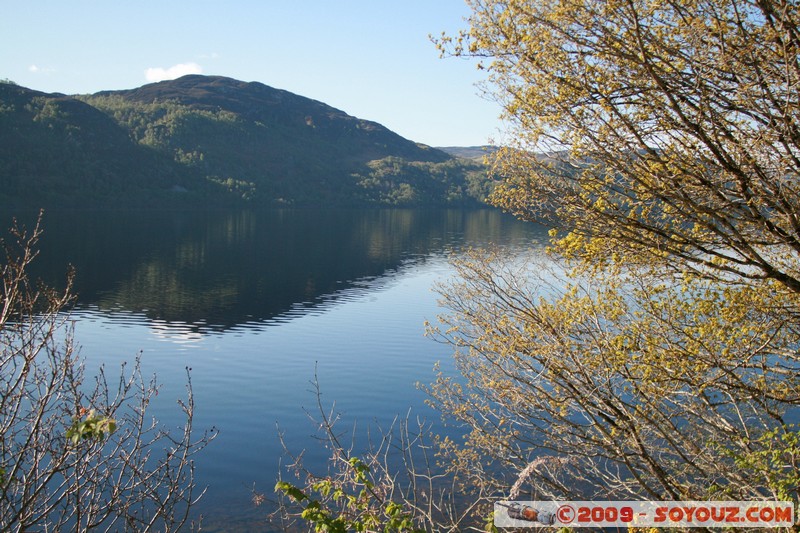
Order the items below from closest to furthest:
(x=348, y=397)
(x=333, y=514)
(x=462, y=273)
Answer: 1. (x=462, y=273)
2. (x=333, y=514)
3. (x=348, y=397)

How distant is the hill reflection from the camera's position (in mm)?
40688

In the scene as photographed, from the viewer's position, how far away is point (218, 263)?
60094 millimetres

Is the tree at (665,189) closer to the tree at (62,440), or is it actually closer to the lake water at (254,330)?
the tree at (62,440)

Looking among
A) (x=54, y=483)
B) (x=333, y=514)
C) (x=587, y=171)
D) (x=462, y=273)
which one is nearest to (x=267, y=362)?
(x=54, y=483)

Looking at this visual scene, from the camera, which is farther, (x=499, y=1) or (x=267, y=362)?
(x=267, y=362)

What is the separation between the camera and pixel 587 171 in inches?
359

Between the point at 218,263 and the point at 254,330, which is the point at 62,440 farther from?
the point at 218,263

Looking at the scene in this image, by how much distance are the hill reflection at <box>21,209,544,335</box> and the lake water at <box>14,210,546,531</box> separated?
18 centimetres

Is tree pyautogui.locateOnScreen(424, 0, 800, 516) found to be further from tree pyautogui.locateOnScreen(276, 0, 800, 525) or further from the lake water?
A: the lake water

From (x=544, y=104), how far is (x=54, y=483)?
14219 millimetres

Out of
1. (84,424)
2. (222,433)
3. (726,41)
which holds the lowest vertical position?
(222,433)

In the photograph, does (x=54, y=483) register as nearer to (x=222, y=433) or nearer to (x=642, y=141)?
(x=222, y=433)

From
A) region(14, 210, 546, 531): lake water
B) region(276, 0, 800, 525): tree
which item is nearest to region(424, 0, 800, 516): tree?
region(276, 0, 800, 525): tree

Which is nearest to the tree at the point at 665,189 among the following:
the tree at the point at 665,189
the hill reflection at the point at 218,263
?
the tree at the point at 665,189
